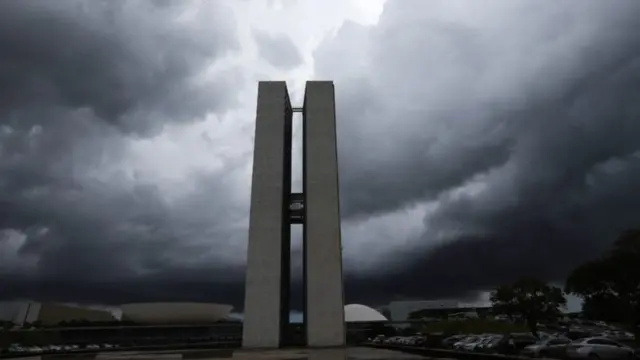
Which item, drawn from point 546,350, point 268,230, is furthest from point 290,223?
point 546,350

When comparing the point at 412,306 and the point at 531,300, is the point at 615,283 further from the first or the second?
the point at 412,306

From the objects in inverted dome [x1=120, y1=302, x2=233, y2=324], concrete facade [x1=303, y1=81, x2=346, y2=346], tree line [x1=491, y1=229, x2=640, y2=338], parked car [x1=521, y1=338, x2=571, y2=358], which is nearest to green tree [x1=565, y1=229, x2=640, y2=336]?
tree line [x1=491, y1=229, x2=640, y2=338]

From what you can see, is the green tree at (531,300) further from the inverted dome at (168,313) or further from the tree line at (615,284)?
the inverted dome at (168,313)

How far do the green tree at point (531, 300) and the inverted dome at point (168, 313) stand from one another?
44.4 meters

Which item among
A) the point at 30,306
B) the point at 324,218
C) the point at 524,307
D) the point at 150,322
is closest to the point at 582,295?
the point at 324,218

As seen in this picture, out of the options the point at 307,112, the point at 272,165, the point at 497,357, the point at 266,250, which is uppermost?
the point at 307,112

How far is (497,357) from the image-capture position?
15203 mm

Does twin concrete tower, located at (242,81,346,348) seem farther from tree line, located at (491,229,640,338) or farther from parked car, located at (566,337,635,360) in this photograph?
parked car, located at (566,337,635,360)

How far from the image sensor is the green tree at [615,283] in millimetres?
20562

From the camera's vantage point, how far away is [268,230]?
43.3 m

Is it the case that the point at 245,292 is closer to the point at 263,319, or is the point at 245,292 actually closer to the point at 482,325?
the point at 263,319

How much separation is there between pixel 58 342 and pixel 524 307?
51.7m

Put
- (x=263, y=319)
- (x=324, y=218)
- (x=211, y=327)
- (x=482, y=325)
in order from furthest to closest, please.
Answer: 1. (x=211, y=327)
2. (x=482, y=325)
3. (x=324, y=218)
4. (x=263, y=319)

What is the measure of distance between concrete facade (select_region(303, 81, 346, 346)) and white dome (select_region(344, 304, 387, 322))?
48.8 metres
